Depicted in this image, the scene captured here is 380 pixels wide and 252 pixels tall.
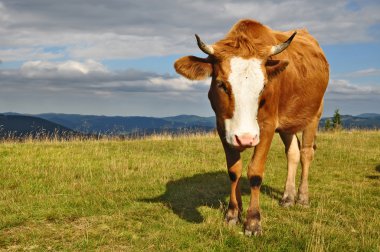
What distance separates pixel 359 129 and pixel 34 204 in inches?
905

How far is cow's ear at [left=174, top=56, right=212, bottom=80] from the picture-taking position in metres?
6.01

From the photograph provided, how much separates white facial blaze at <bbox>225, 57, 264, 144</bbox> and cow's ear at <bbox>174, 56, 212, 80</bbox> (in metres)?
0.66

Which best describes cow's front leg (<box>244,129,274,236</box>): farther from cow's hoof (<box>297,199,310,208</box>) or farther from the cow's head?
cow's hoof (<box>297,199,310,208</box>)

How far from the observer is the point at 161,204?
25.5ft

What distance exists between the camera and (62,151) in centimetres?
1423

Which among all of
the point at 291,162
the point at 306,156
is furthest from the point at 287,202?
the point at 306,156

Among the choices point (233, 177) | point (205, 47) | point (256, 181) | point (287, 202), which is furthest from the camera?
point (287, 202)

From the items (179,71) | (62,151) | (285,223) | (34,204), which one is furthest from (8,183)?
(285,223)

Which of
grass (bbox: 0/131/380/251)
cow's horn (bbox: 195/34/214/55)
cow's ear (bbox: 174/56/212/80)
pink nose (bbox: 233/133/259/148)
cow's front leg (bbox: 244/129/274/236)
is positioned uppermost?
cow's horn (bbox: 195/34/214/55)

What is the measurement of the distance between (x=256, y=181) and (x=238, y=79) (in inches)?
68.6

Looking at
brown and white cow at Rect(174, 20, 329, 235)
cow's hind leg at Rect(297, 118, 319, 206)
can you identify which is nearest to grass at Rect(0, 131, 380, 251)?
cow's hind leg at Rect(297, 118, 319, 206)

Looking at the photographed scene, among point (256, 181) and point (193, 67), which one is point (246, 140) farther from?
point (193, 67)

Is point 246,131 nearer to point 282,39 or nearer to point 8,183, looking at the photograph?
point 282,39

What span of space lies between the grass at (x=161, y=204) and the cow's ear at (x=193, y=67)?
2286mm
